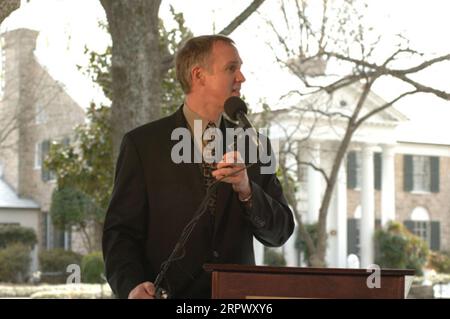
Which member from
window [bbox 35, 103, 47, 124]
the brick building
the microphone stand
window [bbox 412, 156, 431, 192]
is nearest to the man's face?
the microphone stand

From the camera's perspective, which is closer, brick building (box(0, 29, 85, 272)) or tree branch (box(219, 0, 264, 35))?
tree branch (box(219, 0, 264, 35))

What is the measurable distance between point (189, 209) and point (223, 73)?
0.46 m

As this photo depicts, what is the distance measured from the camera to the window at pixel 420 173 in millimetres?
43500

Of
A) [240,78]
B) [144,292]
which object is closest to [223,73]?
[240,78]

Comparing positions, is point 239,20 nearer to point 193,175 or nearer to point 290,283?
point 193,175

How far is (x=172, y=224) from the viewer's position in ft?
10.0

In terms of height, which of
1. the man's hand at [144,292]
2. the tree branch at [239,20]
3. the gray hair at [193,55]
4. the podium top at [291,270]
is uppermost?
the tree branch at [239,20]

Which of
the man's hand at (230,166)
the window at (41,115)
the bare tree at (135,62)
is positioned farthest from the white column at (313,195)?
the man's hand at (230,166)

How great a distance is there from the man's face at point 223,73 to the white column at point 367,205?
37409mm

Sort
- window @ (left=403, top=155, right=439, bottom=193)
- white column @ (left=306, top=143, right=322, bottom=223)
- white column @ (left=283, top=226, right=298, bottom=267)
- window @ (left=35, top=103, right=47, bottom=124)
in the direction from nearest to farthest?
white column @ (left=283, top=226, right=298, bottom=267) → white column @ (left=306, top=143, right=322, bottom=223) → window @ (left=35, top=103, right=47, bottom=124) → window @ (left=403, top=155, right=439, bottom=193)

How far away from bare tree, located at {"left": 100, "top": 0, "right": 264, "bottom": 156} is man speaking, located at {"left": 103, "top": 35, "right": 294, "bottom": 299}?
5.51 metres

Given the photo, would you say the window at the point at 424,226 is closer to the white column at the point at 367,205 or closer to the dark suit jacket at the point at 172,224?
the white column at the point at 367,205

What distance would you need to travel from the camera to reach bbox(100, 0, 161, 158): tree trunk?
28.4 ft

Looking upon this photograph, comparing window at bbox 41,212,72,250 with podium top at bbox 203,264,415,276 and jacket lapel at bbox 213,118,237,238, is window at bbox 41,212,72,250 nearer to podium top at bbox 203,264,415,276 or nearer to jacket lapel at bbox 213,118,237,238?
jacket lapel at bbox 213,118,237,238
